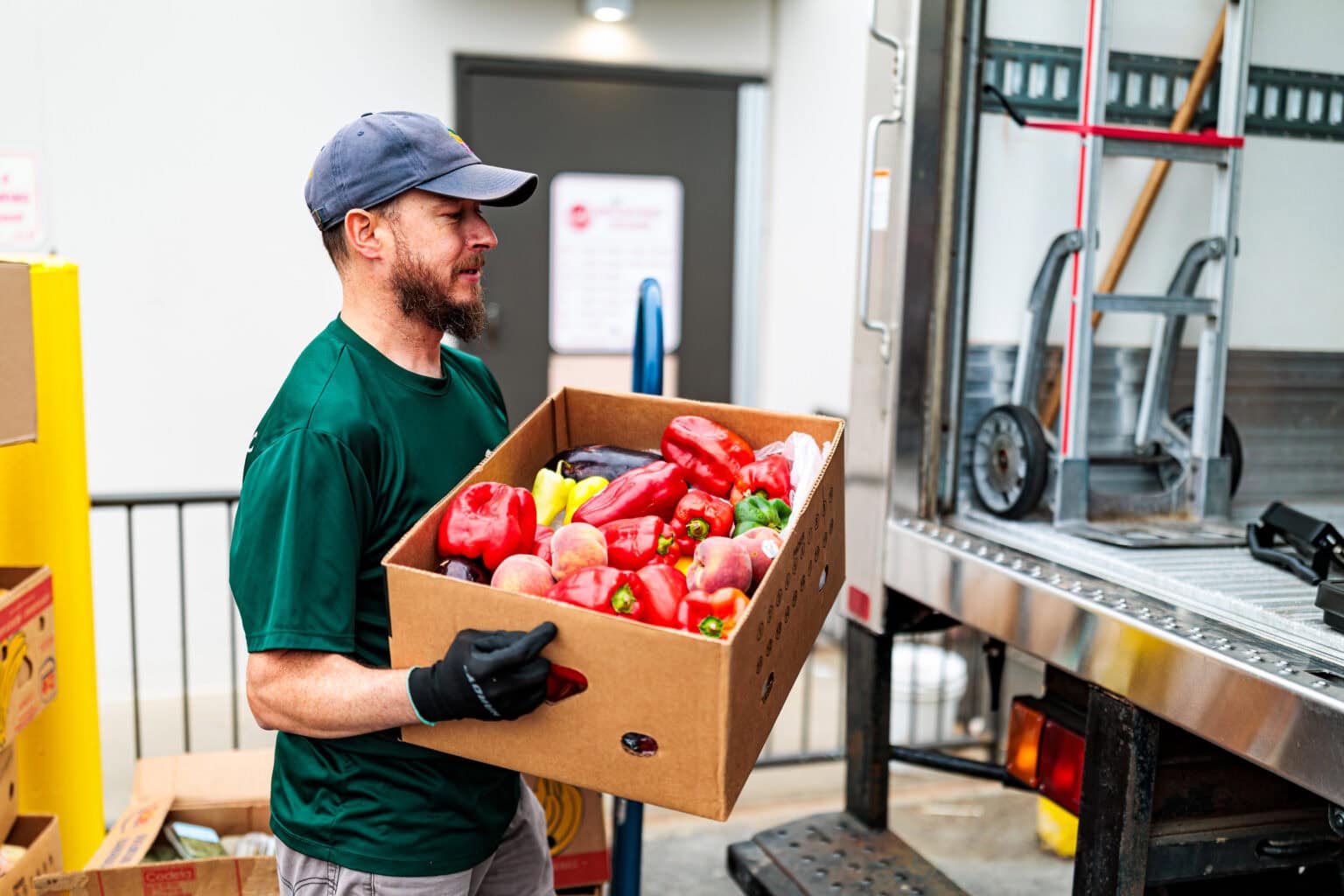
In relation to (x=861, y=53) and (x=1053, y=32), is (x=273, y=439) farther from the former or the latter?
(x=861, y=53)

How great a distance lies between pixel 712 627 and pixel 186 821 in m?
1.81

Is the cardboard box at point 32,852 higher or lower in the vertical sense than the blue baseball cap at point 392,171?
lower

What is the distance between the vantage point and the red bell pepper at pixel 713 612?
1.42 metres

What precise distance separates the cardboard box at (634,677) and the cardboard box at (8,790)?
1.36 m

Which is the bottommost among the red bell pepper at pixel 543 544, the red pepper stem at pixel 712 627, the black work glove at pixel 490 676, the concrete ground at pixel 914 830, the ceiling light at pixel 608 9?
the concrete ground at pixel 914 830

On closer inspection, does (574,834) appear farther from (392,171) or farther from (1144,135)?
(1144,135)

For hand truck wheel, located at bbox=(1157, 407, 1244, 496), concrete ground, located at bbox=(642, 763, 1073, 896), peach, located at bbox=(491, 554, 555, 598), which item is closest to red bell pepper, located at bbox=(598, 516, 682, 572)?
peach, located at bbox=(491, 554, 555, 598)

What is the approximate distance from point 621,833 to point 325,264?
292cm

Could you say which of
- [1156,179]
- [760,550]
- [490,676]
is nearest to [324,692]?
[490,676]

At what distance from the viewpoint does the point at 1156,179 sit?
8.84 ft

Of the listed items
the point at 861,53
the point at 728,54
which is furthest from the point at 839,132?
the point at 728,54

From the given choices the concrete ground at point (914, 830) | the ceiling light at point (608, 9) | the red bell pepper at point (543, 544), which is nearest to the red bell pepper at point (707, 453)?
the red bell pepper at point (543, 544)

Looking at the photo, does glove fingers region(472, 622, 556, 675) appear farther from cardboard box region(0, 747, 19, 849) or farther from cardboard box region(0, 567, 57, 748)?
cardboard box region(0, 747, 19, 849)

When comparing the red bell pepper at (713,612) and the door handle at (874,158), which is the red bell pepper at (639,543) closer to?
the red bell pepper at (713,612)
